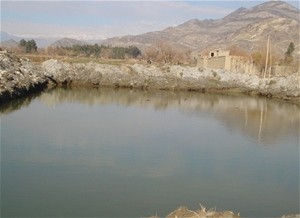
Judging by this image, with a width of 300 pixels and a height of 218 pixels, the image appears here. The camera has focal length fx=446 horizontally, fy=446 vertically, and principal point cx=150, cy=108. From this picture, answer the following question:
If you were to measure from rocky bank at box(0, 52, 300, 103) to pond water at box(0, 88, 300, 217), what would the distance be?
28.2ft

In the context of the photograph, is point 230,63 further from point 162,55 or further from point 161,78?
point 162,55

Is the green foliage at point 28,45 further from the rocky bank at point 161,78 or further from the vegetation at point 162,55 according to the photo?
the rocky bank at point 161,78

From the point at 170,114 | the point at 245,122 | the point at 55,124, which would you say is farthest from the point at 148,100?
the point at 55,124

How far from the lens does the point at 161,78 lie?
1289 inches

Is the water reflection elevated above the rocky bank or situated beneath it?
situated beneath

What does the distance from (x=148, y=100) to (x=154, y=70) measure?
8.12 m

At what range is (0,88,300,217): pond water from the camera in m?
8.78

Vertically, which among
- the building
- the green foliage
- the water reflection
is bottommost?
the water reflection

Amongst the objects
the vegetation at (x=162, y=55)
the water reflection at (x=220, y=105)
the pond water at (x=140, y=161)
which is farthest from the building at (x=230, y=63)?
the pond water at (x=140, y=161)

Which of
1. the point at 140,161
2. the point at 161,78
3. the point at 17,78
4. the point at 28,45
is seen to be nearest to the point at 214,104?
the point at 161,78

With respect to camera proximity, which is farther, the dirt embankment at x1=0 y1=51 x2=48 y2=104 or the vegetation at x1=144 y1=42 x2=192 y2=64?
the vegetation at x1=144 y1=42 x2=192 y2=64

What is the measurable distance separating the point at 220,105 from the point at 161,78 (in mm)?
8399

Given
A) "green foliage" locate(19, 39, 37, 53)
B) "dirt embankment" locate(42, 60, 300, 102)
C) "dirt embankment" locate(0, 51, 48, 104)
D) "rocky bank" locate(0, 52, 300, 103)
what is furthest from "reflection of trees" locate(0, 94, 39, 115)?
"green foliage" locate(19, 39, 37, 53)

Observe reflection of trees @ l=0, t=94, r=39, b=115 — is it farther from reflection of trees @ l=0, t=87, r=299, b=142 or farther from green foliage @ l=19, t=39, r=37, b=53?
green foliage @ l=19, t=39, r=37, b=53
